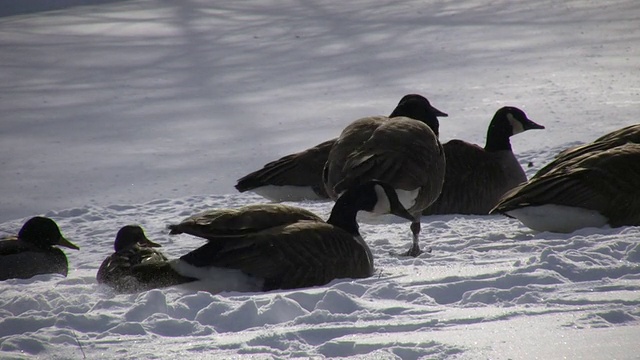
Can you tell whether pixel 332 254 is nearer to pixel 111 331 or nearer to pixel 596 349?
pixel 111 331

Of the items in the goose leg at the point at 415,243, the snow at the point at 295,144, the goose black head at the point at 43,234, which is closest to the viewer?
the snow at the point at 295,144

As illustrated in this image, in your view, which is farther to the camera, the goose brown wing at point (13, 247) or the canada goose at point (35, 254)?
the goose brown wing at point (13, 247)

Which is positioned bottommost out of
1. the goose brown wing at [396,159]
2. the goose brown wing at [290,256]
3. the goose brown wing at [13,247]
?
the goose brown wing at [13,247]

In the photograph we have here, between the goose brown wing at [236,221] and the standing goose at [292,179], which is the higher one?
the goose brown wing at [236,221]

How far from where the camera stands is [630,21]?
15062 mm

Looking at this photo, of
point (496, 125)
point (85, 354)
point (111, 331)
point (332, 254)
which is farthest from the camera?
point (496, 125)

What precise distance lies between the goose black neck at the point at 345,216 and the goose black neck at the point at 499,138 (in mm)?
2692

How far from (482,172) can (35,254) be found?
147 inches

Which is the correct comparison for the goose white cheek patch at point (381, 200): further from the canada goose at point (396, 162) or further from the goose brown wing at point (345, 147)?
the goose brown wing at point (345, 147)

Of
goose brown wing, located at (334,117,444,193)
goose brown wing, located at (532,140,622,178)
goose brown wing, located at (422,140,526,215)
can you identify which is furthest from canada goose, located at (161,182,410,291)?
goose brown wing, located at (422,140,526,215)

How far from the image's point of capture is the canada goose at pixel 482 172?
319 inches

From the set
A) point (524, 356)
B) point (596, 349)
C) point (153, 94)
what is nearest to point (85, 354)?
point (524, 356)

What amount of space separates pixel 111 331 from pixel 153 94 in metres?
8.08

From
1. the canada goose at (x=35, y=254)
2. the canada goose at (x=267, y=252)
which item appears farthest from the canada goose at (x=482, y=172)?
the canada goose at (x=35, y=254)
